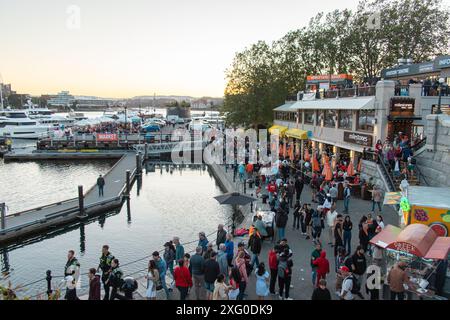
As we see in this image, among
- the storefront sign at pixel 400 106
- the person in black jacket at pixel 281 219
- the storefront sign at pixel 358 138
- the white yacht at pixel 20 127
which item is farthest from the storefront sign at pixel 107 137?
the person in black jacket at pixel 281 219

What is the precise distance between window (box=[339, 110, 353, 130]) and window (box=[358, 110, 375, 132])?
3.86 feet

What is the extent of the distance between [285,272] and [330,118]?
2269 cm

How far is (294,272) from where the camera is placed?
39.3ft

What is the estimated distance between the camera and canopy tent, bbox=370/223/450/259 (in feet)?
29.5

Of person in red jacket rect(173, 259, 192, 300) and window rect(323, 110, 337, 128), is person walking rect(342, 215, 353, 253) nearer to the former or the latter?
person in red jacket rect(173, 259, 192, 300)

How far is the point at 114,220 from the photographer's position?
22.2 meters

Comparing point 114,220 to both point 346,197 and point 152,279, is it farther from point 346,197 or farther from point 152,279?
point 152,279

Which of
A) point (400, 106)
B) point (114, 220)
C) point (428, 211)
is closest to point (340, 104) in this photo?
point (400, 106)

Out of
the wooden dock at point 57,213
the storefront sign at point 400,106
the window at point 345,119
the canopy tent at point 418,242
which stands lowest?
the wooden dock at point 57,213

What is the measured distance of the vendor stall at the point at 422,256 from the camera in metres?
8.98

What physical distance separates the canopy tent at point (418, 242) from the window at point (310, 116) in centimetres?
2483

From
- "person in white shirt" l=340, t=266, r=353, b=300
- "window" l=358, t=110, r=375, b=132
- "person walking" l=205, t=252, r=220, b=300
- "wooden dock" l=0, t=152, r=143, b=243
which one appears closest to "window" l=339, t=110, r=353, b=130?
"window" l=358, t=110, r=375, b=132

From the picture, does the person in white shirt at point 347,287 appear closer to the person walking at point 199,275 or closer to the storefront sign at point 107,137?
the person walking at point 199,275
